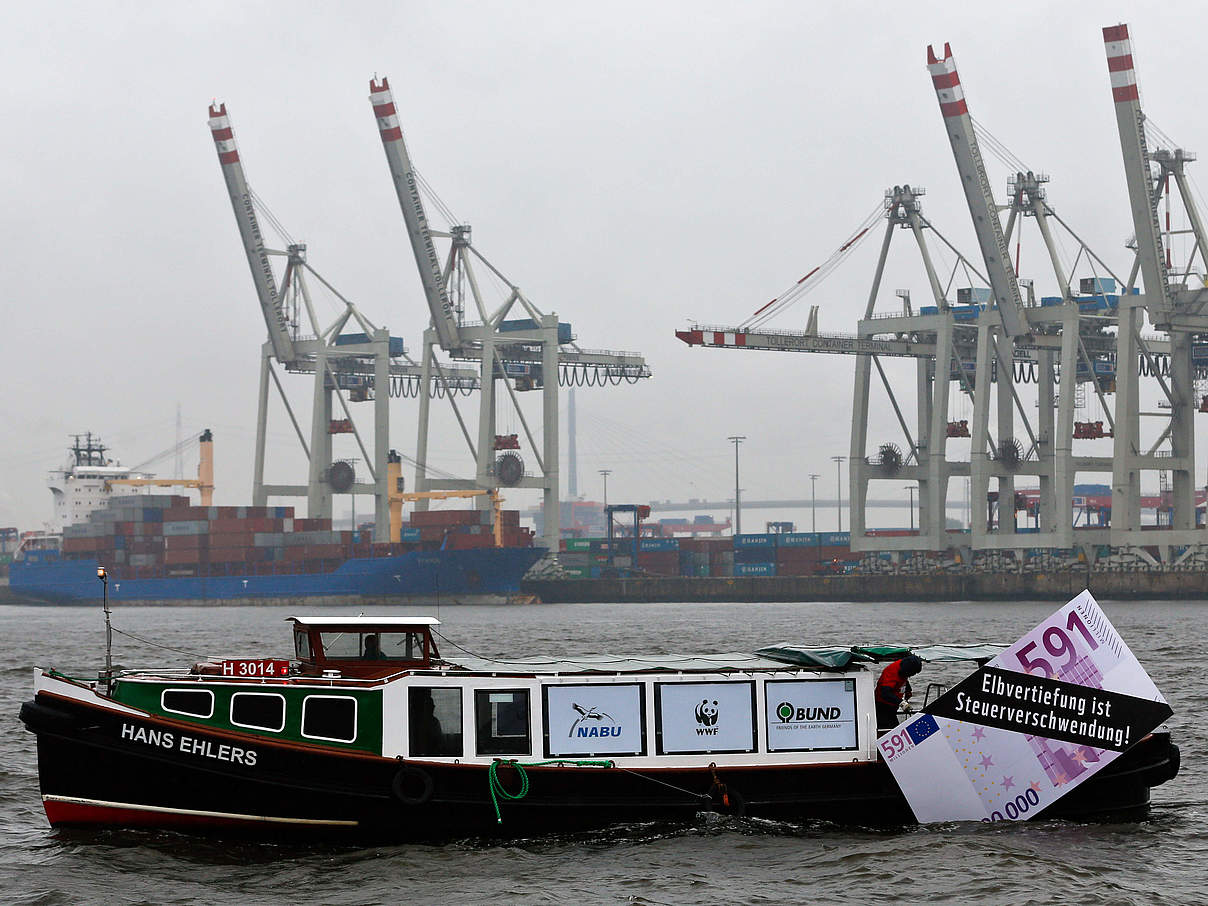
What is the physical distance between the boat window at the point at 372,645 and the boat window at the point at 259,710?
1.29 metres

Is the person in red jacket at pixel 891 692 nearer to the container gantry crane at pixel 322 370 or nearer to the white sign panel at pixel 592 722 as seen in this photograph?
the white sign panel at pixel 592 722

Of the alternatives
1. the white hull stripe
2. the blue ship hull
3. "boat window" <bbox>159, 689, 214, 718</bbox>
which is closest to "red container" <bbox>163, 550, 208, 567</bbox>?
the blue ship hull

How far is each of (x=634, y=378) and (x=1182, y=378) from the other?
36406 millimetres

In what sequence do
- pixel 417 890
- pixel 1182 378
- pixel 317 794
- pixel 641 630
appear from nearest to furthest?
pixel 417 890 < pixel 317 794 < pixel 641 630 < pixel 1182 378

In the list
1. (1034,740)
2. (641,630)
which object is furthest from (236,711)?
(641,630)

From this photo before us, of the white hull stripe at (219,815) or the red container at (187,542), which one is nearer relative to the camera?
the white hull stripe at (219,815)

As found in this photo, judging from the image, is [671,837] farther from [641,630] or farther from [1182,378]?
[1182,378]

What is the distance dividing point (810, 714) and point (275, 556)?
95879 mm

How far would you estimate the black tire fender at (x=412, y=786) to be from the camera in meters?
17.9

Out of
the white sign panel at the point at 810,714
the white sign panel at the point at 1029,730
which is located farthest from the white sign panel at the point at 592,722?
the white sign panel at the point at 1029,730

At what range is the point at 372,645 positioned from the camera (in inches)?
759

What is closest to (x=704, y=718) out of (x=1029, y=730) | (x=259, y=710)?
(x=1029, y=730)

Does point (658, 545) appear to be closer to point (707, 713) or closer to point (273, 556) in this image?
point (273, 556)

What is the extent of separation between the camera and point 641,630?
63.3 m
